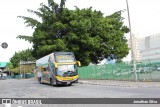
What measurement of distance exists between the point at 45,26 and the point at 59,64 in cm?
2365

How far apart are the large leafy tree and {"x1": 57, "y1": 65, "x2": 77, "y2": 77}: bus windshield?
52.0ft

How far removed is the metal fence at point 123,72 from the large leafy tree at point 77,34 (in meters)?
6.06

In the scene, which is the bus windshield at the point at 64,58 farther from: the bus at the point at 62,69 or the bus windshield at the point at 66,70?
the bus windshield at the point at 66,70

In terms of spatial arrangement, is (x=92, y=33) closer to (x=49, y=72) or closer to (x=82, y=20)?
(x=82, y=20)

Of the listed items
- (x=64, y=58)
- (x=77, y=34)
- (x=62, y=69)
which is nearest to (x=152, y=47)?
(x=77, y=34)

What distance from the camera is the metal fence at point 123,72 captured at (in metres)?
28.0

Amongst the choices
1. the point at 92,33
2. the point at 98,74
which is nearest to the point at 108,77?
the point at 98,74

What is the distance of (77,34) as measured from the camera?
4841 cm

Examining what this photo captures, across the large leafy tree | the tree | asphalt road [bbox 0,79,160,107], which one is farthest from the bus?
the tree

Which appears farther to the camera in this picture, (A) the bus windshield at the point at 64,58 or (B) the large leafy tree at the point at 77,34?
(B) the large leafy tree at the point at 77,34

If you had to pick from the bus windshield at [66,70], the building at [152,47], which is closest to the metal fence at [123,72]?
the bus windshield at [66,70]

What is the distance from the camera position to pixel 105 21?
51844 mm

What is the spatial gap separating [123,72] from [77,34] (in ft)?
57.0

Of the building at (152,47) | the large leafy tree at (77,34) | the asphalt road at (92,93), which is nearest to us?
the asphalt road at (92,93)
